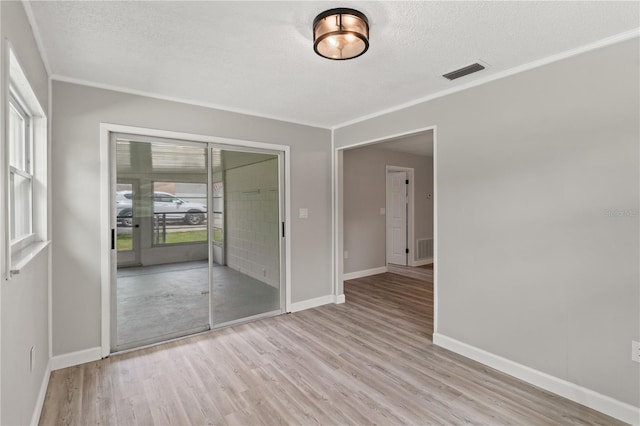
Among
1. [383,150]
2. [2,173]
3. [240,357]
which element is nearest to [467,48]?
[2,173]

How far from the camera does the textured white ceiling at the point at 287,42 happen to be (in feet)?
5.91

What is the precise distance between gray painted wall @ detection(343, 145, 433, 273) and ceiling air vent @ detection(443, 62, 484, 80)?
3056 mm

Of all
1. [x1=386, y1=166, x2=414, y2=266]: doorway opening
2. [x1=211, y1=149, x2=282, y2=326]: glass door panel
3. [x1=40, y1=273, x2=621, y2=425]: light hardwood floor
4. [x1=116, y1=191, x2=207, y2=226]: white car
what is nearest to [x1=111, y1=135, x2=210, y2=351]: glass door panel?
[x1=116, y1=191, x2=207, y2=226]: white car

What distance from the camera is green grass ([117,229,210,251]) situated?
3031 millimetres

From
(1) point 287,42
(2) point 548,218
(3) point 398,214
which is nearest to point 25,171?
(1) point 287,42

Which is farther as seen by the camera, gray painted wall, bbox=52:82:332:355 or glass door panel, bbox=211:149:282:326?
glass door panel, bbox=211:149:282:326

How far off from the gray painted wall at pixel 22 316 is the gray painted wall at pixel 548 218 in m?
3.06

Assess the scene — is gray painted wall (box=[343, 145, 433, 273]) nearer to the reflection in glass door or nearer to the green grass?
the green grass

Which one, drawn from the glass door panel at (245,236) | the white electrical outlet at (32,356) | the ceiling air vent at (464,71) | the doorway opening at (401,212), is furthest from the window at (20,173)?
the doorway opening at (401,212)

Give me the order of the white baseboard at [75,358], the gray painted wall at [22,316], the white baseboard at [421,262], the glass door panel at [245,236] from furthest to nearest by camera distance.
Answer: the white baseboard at [421,262] < the glass door panel at [245,236] < the white baseboard at [75,358] < the gray painted wall at [22,316]

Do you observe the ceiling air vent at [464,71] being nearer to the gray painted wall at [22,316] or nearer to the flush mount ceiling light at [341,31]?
the flush mount ceiling light at [341,31]

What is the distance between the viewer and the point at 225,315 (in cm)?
367

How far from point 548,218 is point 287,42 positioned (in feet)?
7.46

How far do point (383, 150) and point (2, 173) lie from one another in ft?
19.0
